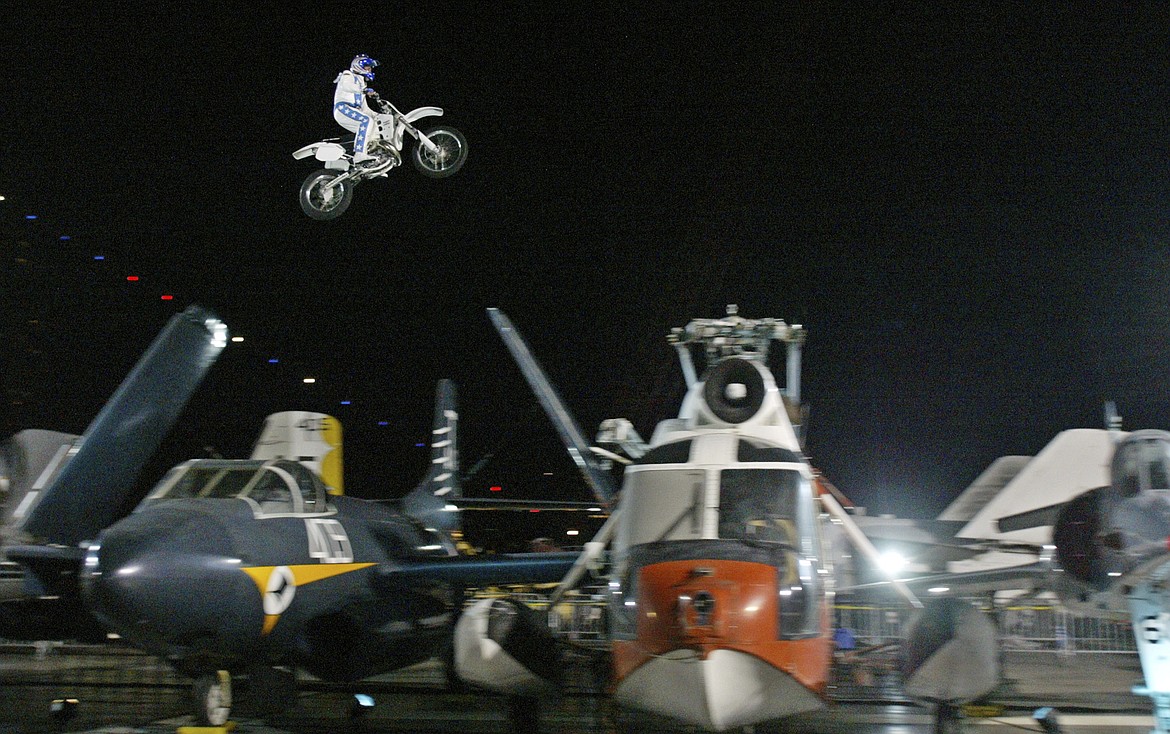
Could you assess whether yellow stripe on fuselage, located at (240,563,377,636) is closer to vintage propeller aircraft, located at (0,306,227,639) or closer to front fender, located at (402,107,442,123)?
vintage propeller aircraft, located at (0,306,227,639)

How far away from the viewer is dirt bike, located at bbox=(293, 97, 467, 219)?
9.53 meters

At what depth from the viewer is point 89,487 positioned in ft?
39.0

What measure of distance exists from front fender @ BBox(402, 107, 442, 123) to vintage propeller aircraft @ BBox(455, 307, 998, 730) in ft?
11.3

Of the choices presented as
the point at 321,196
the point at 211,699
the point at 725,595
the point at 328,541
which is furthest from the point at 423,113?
the point at 211,699

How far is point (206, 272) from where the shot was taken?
22.4 m

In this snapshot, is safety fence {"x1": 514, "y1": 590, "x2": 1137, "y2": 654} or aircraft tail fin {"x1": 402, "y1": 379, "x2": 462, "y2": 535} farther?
safety fence {"x1": 514, "y1": 590, "x2": 1137, "y2": 654}

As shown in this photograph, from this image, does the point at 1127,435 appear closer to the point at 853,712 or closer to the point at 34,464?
the point at 853,712

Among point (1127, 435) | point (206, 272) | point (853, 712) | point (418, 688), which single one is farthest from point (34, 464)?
point (1127, 435)

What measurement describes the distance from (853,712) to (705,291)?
15.7m

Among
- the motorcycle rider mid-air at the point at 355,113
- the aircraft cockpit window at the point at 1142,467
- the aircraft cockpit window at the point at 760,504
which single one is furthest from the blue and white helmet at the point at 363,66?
the aircraft cockpit window at the point at 1142,467

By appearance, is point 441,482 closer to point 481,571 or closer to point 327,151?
point 481,571

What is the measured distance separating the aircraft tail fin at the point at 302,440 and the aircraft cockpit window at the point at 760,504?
20.5 feet

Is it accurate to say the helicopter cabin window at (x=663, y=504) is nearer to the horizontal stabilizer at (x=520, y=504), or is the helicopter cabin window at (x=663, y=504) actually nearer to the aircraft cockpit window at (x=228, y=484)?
the aircraft cockpit window at (x=228, y=484)

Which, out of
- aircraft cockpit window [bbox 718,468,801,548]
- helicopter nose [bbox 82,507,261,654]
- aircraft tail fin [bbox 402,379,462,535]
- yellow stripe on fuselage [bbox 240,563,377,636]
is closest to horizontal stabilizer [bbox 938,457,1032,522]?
aircraft tail fin [bbox 402,379,462,535]
